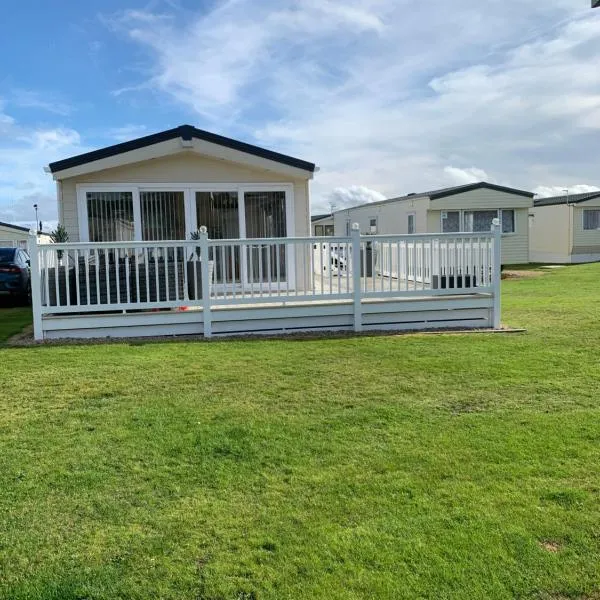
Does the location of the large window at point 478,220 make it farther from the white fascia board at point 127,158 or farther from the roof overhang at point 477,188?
the white fascia board at point 127,158

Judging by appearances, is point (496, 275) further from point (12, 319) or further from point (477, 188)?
point (477, 188)

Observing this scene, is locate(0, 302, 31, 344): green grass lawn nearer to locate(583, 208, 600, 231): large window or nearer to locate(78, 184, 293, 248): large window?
locate(78, 184, 293, 248): large window

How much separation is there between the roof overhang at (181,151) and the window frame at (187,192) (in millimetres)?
340

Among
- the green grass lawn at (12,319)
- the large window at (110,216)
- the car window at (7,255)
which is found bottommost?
the green grass lawn at (12,319)

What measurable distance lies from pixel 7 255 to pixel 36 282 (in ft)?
18.6

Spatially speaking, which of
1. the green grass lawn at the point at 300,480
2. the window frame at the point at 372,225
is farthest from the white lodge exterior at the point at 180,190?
the window frame at the point at 372,225

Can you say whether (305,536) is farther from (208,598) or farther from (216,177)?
(216,177)

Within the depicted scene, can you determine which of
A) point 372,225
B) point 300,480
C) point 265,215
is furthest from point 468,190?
point 300,480

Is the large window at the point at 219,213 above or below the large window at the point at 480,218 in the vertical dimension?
below

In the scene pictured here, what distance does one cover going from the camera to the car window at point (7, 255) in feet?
38.5

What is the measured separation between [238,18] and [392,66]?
11.7ft

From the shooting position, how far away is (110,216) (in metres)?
9.70

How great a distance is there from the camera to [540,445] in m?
3.61

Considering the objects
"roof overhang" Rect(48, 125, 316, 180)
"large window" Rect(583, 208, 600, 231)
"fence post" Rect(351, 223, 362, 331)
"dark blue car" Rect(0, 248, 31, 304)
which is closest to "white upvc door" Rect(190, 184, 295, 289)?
"roof overhang" Rect(48, 125, 316, 180)
